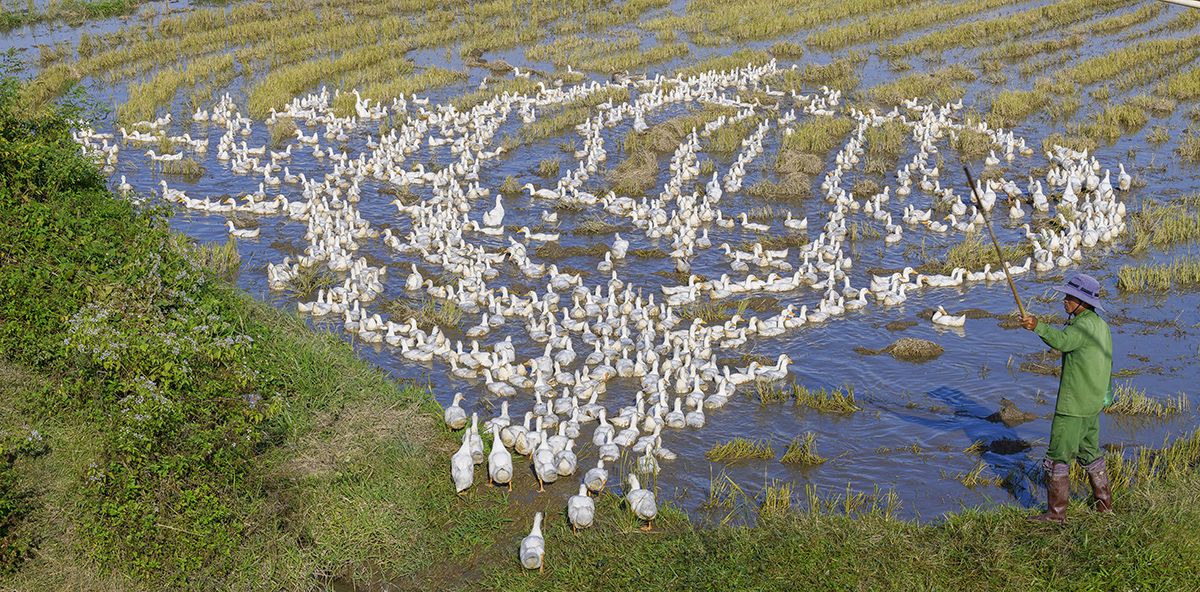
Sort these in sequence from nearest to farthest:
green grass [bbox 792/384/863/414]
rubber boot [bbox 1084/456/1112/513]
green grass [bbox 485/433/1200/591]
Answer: green grass [bbox 485/433/1200/591]
rubber boot [bbox 1084/456/1112/513]
green grass [bbox 792/384/863/414]

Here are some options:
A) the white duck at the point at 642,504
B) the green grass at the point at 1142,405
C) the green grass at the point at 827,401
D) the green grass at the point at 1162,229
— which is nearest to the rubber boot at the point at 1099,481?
the green grass at the point at 1142,405

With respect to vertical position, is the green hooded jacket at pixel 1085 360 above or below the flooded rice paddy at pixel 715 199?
above

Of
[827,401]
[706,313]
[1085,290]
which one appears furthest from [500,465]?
[706,313]

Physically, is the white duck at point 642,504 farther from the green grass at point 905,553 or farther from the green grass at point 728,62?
the green grass at point 728,62

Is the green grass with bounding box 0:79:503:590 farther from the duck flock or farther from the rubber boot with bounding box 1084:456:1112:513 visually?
the rubber boot with bounding box 1084:456:1112:513

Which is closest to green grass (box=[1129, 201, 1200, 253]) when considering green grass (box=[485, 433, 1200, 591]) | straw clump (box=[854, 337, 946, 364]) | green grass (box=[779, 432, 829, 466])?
straw clump (box=[854, 337, 946, 364])

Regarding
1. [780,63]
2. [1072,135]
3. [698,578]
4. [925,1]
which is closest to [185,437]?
[698,578]

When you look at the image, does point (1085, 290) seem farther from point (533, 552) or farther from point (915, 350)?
point (915, 350)
